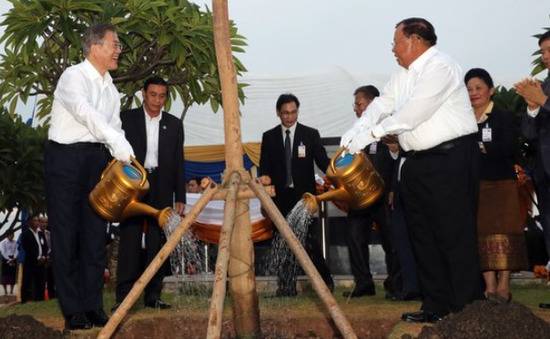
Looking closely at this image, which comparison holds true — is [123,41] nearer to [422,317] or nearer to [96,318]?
[96,318]

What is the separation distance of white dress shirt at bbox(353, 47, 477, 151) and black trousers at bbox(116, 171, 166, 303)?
2206 millimetres

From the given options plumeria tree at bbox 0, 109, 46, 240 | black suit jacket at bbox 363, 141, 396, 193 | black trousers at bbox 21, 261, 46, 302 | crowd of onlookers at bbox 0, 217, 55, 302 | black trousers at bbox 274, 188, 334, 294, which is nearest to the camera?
black suit jacket at bbox 363, 141, 396, 193

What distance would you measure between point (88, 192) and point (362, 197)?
70.1 inches

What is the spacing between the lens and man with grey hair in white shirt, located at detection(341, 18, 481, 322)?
5.95m

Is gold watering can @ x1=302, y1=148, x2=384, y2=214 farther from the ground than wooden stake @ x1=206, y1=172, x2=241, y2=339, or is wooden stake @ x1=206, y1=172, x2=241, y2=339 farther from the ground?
gold watering can @ x1=302, y1=148, x2=384, y2=214

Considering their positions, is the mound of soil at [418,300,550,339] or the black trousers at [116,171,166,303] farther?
the black trousers at [116,171,166,303]

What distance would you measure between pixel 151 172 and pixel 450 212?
2655mm

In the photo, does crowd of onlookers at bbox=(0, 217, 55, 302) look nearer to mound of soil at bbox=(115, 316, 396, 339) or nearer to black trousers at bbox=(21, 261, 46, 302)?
black trousers at bbox=(21, 261, 46, 302)

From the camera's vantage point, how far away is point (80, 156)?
6.63 metres

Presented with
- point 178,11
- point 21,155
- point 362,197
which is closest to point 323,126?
point 21,155

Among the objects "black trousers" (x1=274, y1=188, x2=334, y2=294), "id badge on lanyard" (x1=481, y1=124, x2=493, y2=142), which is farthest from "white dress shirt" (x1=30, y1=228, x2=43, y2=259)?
"id badge on lanyard" (x1=481, y1=124, x2=493, y2=142)

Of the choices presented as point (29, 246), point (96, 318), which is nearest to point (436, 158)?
point (96, 318)

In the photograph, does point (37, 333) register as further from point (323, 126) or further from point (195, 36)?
point (323, 126)

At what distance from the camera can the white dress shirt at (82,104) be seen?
20.8 feet
